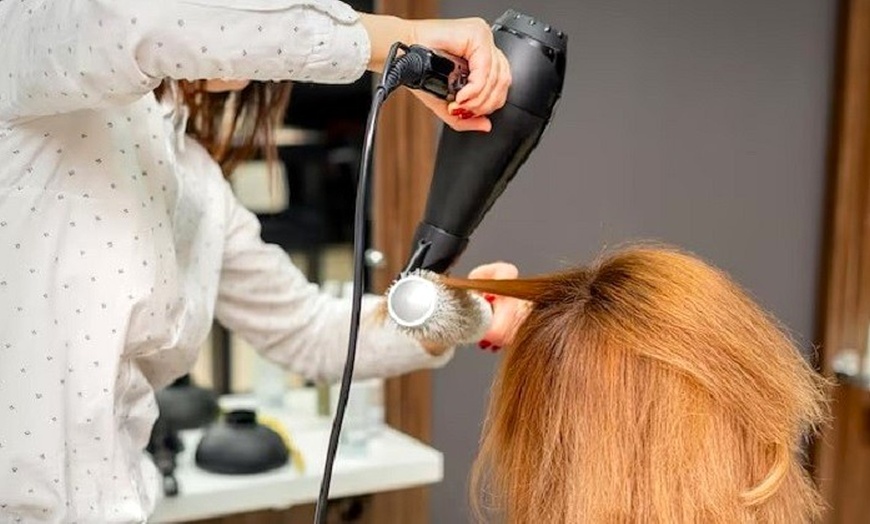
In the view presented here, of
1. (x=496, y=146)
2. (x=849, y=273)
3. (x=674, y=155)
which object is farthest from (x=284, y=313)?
(x=849, y=273)

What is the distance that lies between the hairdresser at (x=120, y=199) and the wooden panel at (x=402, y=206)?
1.91ft

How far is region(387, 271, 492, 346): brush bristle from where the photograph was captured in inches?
38.5

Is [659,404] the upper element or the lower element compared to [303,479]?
upper

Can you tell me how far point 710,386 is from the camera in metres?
0.86

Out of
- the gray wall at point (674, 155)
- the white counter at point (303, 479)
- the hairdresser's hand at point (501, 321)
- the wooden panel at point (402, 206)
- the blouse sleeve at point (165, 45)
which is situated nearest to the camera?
the blouse sleeve at point (165, 45)

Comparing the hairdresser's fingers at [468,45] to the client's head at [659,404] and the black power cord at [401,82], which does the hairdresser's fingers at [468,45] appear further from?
the client's head at [659,404]

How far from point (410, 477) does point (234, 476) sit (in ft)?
0.97

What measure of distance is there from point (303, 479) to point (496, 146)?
957 mm

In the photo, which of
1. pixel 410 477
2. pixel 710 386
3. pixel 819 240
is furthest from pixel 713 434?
pixel 819 240

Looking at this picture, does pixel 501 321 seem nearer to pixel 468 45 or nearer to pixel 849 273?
pixel 468 45

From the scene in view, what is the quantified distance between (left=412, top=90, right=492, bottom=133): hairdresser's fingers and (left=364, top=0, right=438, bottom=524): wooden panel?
91 cm

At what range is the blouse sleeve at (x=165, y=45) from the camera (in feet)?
2.68

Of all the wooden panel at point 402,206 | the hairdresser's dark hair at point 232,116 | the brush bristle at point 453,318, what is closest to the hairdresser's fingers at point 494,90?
the brush bristle at point 453,318

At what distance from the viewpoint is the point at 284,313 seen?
56.5 inches
